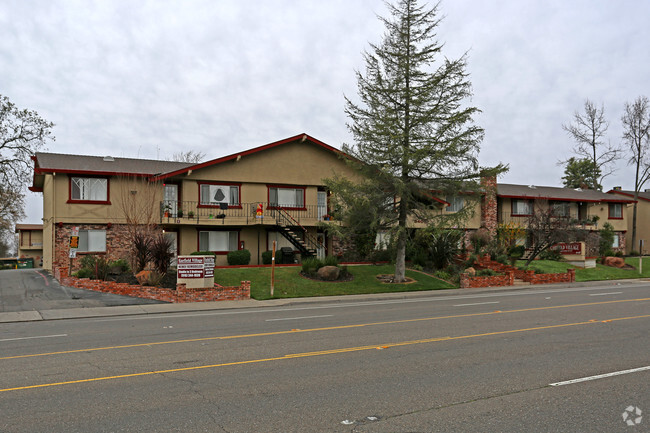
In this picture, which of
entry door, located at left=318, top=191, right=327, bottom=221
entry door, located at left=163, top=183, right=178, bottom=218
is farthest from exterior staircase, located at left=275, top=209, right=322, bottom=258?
entry door, located at left=163, top=183, right=178, bottom=218

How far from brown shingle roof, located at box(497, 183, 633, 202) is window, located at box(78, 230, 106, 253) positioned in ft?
98.0

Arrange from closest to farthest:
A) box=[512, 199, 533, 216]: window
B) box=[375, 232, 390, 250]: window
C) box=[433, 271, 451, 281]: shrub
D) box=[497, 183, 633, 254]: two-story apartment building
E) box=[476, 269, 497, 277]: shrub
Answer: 1. box=[433, 271, 451, 281]: shrub
2. box=[476, 269, 497, 277]: shrub
3. box=[375, 232, 390, 250]: window
4. box=[497, 183, 633, 254]: two-story apartment building
5. box=[512, 199, 533, 216]: window

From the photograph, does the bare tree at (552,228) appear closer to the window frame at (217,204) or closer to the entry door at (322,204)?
the entry door at (322,204)

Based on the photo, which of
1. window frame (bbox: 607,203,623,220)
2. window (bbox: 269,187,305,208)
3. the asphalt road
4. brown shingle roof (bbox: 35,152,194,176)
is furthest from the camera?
window frame (bbox: 607,203,623,220)

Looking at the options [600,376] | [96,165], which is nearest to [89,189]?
[96,165]

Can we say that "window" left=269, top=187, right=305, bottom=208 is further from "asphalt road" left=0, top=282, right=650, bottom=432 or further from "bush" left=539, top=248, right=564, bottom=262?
"bush" left=539, top=248, right=564, bottom=262

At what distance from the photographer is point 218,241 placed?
101ft

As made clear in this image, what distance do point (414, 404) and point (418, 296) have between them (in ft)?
54.6

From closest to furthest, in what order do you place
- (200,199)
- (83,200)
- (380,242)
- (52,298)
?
(52,298) < (83,200) < (200,199) < (380,242)

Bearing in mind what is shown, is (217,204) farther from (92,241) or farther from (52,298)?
(52,298)

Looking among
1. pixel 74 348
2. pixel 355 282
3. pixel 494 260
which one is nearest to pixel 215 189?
pixel 355 282

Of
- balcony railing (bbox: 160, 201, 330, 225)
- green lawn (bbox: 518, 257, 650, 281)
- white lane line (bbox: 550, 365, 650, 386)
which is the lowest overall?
green lawn (bbox: 518, 257, 650, 281)

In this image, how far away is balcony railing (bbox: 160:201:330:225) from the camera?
28.4 metres

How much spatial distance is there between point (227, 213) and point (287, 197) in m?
3.97
